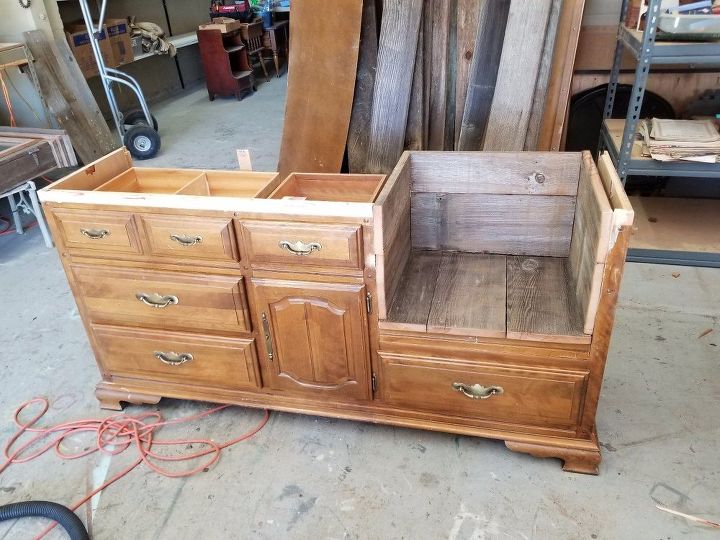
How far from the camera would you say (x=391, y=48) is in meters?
2.45

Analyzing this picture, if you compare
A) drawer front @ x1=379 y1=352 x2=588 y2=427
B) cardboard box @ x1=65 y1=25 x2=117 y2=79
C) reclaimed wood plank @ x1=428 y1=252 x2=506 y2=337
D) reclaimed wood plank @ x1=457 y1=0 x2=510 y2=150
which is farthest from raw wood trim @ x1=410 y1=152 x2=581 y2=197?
cardboard box @ x1=65 y1=25 x2=117 y2=79

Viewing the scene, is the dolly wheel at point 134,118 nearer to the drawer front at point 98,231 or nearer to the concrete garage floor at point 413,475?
the concrete garage floor at point 413,475

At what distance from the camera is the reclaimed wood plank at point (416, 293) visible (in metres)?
1.52

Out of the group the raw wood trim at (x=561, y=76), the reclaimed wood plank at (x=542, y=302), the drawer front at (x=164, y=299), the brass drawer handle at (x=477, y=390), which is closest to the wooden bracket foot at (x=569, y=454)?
the brass drawer handle at (x=477, y=390)

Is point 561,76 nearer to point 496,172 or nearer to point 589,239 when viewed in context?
point 496,172

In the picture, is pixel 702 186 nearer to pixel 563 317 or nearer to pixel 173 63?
pixel 563 317

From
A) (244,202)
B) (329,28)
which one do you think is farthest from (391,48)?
(244,202)

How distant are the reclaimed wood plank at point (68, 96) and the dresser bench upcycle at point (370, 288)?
253 cm

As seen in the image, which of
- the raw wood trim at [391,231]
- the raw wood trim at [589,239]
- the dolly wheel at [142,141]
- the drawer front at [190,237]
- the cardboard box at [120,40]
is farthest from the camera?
the cardboard box at [120,40]

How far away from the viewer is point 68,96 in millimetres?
4043

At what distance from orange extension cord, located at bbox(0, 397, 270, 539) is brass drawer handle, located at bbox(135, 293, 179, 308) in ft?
1.43

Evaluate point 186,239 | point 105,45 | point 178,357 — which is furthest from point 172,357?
point 105,45

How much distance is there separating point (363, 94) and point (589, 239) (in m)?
1.58

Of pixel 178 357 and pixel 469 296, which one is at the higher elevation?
pixel 469 296
